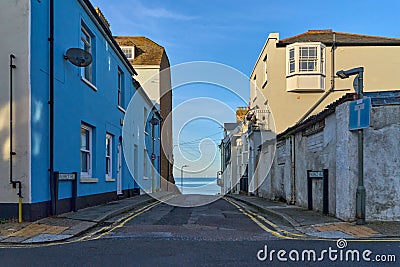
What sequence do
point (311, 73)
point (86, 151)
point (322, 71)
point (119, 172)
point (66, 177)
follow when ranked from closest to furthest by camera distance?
point (66, 177) < point (86, 151) < point (119, 172) < point (311, 73) < point (322, 71)

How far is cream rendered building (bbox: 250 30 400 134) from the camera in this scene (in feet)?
82.7

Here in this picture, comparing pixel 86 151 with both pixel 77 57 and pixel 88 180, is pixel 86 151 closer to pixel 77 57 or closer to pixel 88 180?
pixel 88 180

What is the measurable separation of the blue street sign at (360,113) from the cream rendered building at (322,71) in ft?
48.7

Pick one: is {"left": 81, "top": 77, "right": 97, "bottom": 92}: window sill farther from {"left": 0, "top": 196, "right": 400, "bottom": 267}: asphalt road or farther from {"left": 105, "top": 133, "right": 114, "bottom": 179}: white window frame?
{"left": 0, "top": 196, "right": 400, "bottom": 267}: asphalt road

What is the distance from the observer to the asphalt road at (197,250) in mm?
6520

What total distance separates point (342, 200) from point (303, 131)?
478 centimetres

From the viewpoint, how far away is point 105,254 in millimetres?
7035

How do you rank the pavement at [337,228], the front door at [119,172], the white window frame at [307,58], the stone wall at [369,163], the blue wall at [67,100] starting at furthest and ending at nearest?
the white window frame at [307,58] < the front door at [119,172] < the blue wall at [67,100] < the stone wall at [369,163] < the pavement at [337,228]

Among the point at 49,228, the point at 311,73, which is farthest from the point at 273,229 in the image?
the point at 311,73

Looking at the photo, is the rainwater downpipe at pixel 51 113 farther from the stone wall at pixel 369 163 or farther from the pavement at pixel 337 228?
the stone wall at pixel 369 163

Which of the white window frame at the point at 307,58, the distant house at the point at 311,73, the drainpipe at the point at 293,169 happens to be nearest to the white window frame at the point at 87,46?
the drainpipe at the point at 293,169

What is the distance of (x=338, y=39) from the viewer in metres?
26.7

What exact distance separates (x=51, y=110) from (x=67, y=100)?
1404mm

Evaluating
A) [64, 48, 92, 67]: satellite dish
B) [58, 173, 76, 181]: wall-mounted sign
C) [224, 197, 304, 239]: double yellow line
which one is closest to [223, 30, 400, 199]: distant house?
[224, 197, 304, 239]: double yellow line
